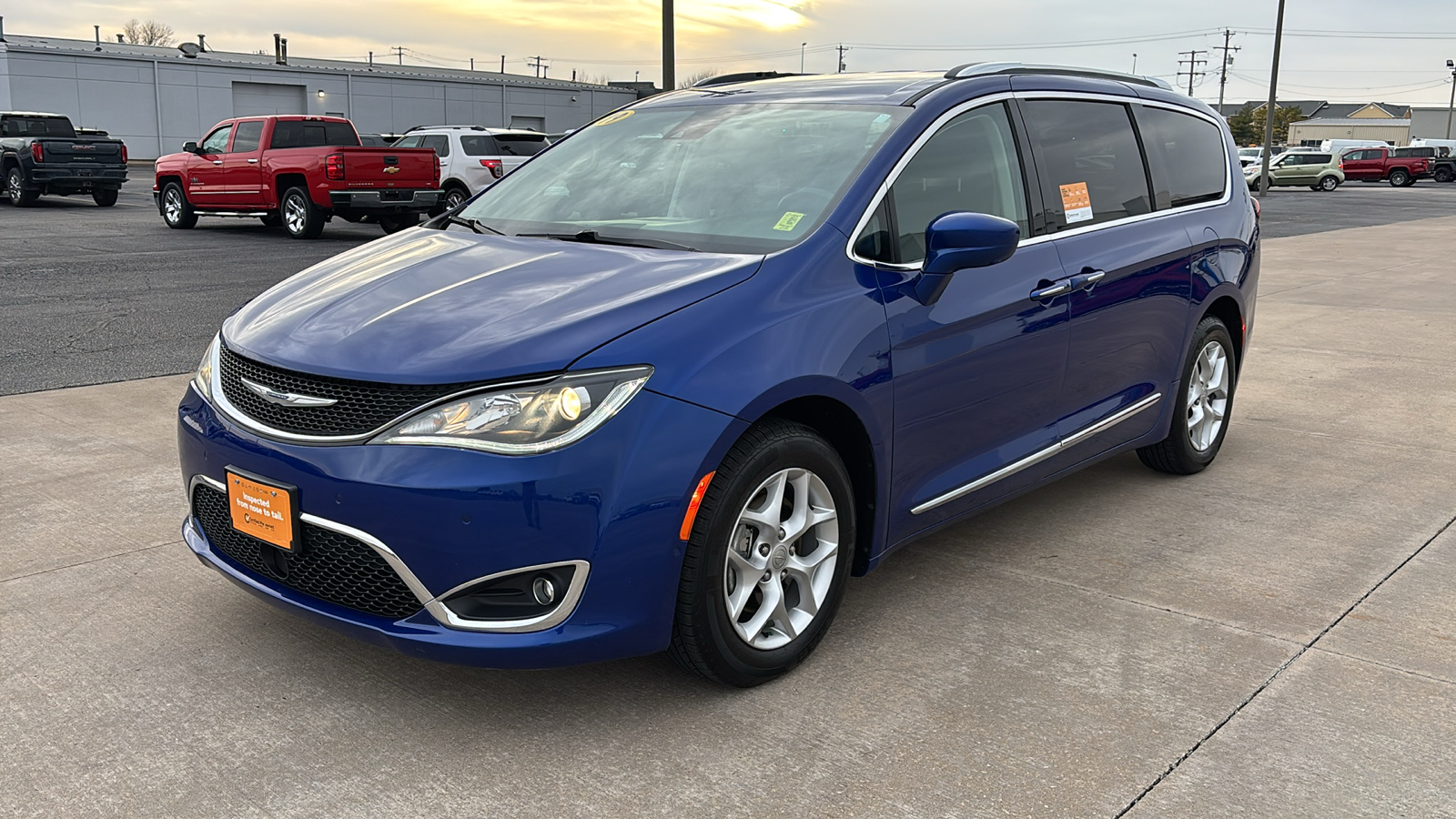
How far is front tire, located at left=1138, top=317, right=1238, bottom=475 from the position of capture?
17.3ft

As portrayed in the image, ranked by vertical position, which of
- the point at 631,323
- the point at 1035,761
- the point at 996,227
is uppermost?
the point at 996,227

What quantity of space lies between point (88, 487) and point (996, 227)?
3818 millimetres

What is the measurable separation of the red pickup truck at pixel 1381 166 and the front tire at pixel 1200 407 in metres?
52.9

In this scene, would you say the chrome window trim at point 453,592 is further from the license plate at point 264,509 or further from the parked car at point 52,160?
the parked car at point 52,160

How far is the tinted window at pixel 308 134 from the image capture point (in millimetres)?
18466

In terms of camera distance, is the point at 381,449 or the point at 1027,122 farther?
the point at 1027,122

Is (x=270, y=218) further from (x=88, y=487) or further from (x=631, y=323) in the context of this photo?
(x=631, y=323)

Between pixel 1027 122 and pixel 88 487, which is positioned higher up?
pixel 1027 122

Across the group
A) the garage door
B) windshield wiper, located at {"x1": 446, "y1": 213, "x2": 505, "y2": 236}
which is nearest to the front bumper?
windshield wiper, located at {"x1": 446, "y1": 213, "x2": 505, "y2": 236}

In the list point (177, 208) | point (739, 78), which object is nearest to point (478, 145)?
point (177, 208)

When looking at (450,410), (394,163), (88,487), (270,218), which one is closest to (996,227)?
(450,410)

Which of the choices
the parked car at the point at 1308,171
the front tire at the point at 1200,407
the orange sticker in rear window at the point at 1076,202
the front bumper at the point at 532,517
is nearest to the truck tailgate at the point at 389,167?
the front tire at the point at 1200,407

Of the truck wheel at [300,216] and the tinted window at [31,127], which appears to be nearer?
the truck wheel at [300,216]

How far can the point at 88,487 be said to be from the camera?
4.96 meters
